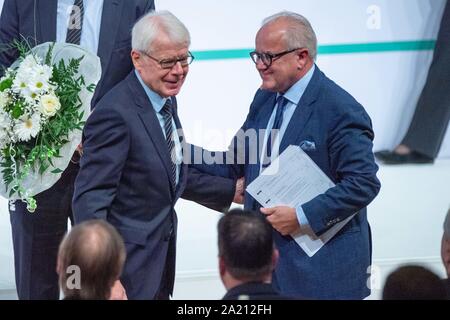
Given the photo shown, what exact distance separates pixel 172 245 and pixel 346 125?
2.54 ft

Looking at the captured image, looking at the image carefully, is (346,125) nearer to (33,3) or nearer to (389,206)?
(33,3)

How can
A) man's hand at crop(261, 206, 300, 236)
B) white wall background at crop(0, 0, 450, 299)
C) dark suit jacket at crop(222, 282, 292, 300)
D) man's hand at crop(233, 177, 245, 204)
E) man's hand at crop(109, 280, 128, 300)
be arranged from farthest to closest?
white wall background at crop(0, 0, 450, 299) → man's hand at crop(233, 177, 245, 204) → man's hand at crop(261, 206, 300, 236) → man's hand at crop(109, 280, 128, 300) → dark suit jacket at crop(222, 282, 292, 300)

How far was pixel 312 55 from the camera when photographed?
157 inches

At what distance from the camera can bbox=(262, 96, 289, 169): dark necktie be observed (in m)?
4.01

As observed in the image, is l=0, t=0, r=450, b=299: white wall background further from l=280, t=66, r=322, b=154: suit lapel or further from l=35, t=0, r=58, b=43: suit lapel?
l=280, t=66, r=322, b=154: suit lapel

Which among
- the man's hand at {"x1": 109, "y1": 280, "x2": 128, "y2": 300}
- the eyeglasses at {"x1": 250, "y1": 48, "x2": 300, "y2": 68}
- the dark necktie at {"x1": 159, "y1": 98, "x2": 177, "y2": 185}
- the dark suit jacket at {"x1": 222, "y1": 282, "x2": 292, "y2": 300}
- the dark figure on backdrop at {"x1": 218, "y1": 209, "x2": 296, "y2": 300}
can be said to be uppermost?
the eyeglasses at {"x1": 250, "y1": 48, "x2": 300, "y2": 68}


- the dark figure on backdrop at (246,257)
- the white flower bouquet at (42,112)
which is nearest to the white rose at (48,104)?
the white flower bouquet at (42,112)

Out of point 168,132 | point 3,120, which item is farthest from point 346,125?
point 3,120

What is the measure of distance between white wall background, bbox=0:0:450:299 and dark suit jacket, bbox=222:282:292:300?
1847mm

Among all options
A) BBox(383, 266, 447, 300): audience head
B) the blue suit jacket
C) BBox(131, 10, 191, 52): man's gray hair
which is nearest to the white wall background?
the blue suit jacket

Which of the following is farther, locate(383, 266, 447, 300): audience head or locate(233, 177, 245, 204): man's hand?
locate(233, 177, 245, 204): man's hand

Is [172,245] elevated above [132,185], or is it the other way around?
[132,185]
